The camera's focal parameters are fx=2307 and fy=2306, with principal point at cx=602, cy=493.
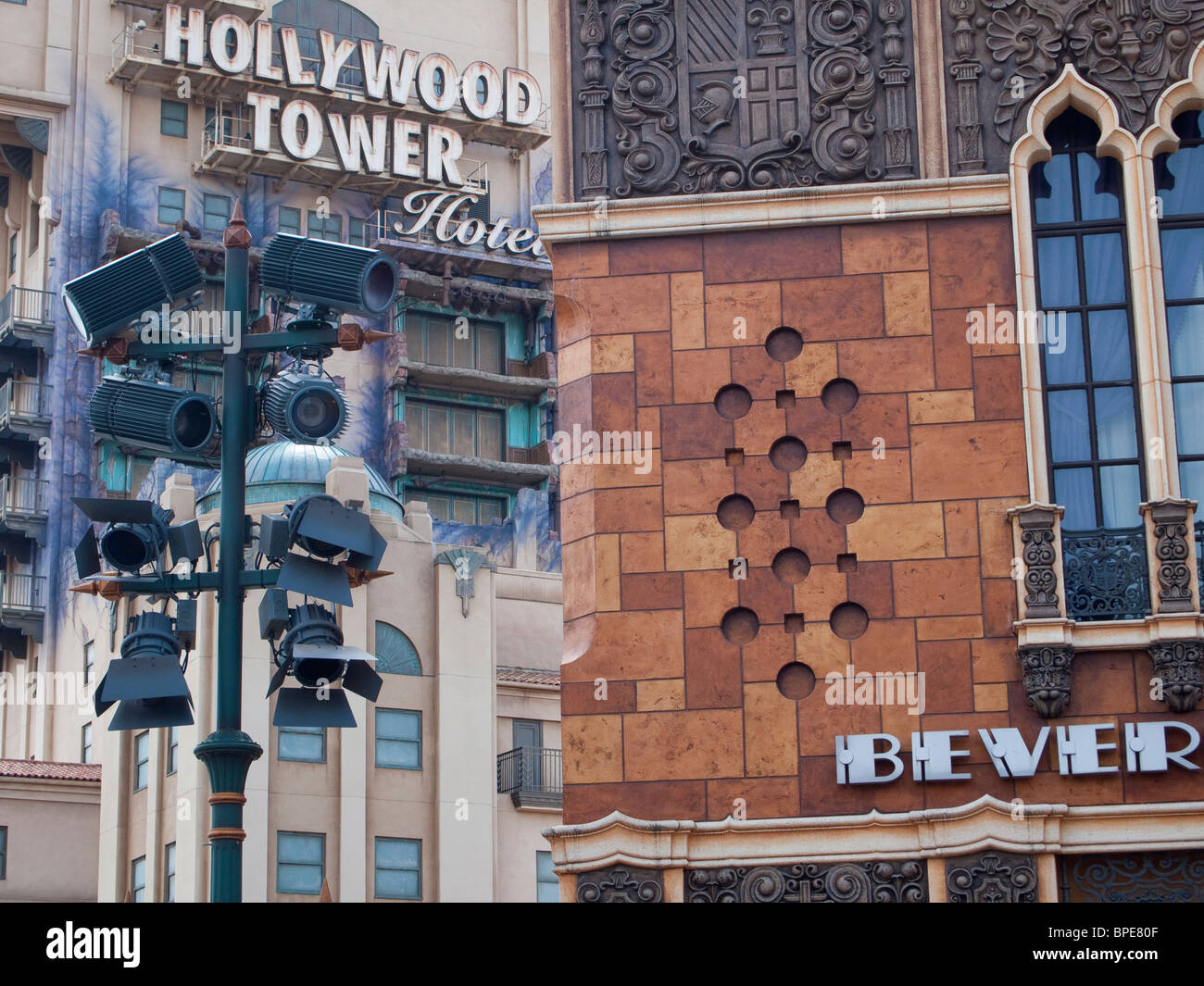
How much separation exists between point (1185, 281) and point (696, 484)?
5090mm

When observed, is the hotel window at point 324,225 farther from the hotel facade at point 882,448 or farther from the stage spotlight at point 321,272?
the stage spotlight at point 321,272

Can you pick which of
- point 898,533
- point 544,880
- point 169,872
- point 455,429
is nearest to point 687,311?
point 898,533

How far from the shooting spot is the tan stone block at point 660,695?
21062 mm

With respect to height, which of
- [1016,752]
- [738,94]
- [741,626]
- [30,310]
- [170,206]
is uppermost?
Answer: [170,206]

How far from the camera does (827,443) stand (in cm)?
2159

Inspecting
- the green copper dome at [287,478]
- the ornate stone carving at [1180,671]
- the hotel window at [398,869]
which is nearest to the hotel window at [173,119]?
the green copper dome at [287,478]

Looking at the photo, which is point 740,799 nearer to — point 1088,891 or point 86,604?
point 1088,891

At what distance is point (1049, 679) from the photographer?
20609mm

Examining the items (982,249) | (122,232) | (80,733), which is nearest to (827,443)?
(982,249)

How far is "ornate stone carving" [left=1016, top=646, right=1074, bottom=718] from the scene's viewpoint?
67.6 feet

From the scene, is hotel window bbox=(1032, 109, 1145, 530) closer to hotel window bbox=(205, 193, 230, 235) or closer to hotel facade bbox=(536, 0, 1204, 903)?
hotel facade bbox=(536, 0, 1204, 903)

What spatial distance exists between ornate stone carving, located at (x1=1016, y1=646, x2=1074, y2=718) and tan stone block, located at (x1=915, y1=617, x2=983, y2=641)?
0.61 meters

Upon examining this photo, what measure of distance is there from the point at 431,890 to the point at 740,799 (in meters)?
36.8

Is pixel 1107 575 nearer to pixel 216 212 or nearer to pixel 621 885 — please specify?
pixel 621 885
